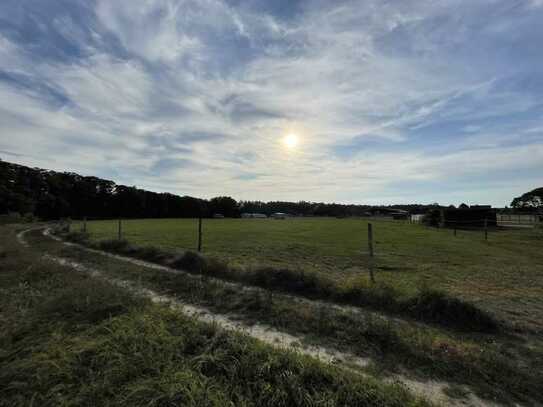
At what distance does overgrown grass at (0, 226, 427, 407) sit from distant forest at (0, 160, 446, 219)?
60.8 meters

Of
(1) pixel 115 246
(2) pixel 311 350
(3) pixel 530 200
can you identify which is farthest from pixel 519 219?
(1) pixel 115 246

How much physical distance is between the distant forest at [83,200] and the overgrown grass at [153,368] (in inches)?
2393

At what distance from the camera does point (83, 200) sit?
244 feet

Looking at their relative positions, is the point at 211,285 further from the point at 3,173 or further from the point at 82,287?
the point at 3,173

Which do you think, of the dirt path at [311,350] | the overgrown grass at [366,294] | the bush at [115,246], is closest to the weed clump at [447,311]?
the overgrown grass at [366,294]

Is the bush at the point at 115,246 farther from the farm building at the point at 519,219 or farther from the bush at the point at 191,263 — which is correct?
the farm building at the point at 519,219

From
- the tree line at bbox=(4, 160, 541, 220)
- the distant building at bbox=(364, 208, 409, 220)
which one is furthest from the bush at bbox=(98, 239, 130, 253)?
the distant building at bbox=(364, 208, 409, 220)

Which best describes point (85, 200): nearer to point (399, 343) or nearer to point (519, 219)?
point (399, 343)

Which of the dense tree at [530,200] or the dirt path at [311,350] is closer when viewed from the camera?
the dirt path at [311,350]

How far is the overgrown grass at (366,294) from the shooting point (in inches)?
199

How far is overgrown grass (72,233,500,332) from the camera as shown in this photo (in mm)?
5066

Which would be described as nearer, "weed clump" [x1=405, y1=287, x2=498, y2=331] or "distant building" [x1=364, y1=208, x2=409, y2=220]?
"weed clump" [x1=405, y1=287, x2=498, y2=331]

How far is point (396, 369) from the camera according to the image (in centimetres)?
344

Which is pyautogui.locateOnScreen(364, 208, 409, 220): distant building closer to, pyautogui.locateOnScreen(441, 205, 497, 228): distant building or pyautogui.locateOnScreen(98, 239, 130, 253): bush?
pyautogui.locateOnScreen(441, 205, 497, 228): distant building
